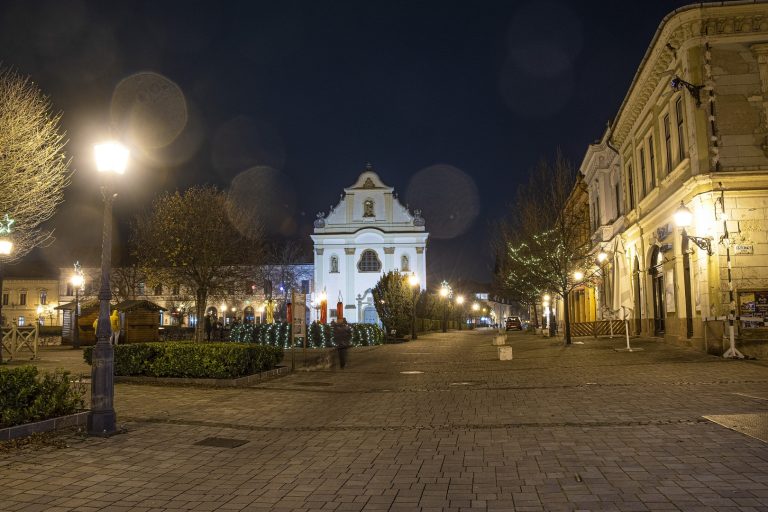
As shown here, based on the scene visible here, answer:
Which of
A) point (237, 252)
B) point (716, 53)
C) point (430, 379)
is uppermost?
point (716, 53)

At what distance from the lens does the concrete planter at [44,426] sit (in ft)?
25.8

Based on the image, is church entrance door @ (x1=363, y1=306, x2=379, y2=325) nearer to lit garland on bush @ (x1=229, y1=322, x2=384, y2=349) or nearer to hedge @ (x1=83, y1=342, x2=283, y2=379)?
lit garland on bush @ (x1=229, y1=322, x2=384, y2=349)

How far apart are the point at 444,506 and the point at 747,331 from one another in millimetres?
15783

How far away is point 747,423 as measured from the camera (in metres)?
8.07

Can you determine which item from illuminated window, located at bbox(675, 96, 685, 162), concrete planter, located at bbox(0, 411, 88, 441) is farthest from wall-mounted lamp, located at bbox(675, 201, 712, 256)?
concrete planter, located at bbox(0, 411, 88, 441)

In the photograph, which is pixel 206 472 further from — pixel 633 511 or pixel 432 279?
pixel 432 279

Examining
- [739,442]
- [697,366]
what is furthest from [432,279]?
[739,442]

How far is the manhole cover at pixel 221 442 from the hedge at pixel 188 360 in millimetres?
5828

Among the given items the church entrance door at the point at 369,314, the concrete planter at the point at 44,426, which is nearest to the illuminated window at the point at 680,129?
the concrete planter at the point at 44,426

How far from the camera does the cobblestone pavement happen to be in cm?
555

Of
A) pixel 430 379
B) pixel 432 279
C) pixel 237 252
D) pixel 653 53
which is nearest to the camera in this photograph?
pixel 430 379

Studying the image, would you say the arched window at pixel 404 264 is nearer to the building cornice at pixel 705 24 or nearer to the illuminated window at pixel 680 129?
the illuminated window at pixel 680 129

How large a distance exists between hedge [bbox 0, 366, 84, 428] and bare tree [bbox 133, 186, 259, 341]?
18.9m

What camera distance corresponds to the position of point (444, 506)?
17.4 feet
